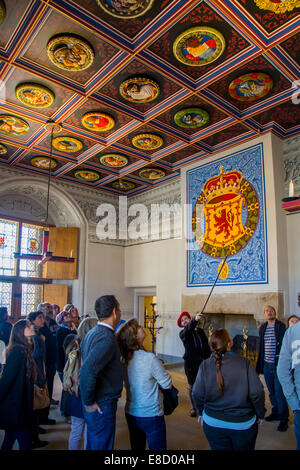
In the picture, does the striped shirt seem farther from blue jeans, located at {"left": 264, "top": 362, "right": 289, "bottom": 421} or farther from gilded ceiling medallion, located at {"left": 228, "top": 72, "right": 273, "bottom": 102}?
gilded ceiling medallion, located at {"left": 228, "top": 72, "right": 273, "bottom": 102}

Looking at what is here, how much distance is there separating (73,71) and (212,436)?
5016mm

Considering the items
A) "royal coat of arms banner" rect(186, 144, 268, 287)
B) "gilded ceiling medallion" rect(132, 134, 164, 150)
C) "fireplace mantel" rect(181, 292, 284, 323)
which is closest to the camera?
"fireplace mantel" rect(181, 292, 284, 323)

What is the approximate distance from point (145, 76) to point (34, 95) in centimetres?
191

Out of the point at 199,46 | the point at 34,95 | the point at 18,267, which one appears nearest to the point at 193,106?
the point at 199,46

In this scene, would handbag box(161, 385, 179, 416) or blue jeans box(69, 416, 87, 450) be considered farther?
blue jeans box(69, 416, 87, 450)

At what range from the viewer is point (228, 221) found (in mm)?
7492

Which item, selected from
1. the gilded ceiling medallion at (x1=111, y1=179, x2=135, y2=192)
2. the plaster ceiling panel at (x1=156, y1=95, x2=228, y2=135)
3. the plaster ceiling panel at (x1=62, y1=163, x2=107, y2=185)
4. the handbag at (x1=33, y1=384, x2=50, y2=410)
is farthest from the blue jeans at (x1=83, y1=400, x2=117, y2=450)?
the gilded ceiling medallion at (x1=111, y1=179, x2=135, y2=192)

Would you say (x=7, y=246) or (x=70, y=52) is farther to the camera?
(x=7, y=246)

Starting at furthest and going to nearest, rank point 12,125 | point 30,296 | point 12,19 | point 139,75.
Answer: point 30,296
point 12,125
point 139,75
point 12,19

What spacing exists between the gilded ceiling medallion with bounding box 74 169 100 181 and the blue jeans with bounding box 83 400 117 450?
294 inches

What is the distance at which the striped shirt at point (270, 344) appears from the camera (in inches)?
190

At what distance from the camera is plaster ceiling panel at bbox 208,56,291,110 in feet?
16.9

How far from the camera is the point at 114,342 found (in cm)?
263

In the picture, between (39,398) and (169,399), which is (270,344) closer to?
(169,399)
